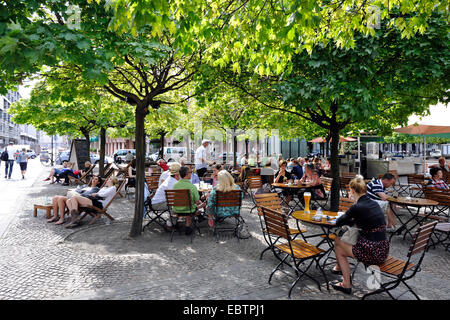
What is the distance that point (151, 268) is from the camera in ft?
15.4

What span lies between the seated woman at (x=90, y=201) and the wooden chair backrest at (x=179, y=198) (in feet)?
6.34

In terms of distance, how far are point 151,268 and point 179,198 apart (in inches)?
69.1

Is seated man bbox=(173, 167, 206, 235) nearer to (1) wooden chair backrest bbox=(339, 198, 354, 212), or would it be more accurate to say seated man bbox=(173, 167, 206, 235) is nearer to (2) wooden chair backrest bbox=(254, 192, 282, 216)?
(2) wooden chair backrest bbox=(254, 192, 282, 216)

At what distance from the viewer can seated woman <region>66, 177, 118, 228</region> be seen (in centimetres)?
712

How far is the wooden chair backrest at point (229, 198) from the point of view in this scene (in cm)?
624

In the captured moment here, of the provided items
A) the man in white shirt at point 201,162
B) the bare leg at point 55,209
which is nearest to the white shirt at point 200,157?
the man in white shirt at point 201,162

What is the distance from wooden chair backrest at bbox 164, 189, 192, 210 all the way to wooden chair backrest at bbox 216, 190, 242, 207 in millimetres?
603

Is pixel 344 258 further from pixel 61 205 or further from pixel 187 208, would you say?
pixel 61 205

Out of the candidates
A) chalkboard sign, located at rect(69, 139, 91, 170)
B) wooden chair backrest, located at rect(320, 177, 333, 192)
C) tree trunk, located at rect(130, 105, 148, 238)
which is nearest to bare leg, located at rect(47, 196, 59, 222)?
tree trunk, located at rect(130, 105, 148, 238)

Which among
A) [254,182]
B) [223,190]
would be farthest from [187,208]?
[254,182]

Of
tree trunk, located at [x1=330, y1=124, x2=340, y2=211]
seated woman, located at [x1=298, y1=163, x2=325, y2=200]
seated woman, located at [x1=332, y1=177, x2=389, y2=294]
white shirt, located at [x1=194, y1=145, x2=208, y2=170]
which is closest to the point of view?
seated woman, located at [x1=332, y1=177, x2=389, y2=294]

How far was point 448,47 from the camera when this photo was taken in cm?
634

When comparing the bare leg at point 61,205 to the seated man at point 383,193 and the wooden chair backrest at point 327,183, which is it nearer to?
the wooden chair backrest at point 327,183
